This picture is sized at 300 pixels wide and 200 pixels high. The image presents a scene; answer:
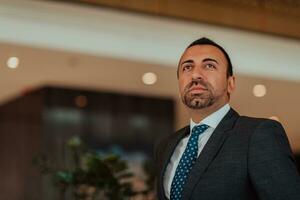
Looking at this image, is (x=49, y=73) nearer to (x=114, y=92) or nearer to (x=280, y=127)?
(x=114, y=92)

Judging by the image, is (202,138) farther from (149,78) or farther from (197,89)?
(149,78)

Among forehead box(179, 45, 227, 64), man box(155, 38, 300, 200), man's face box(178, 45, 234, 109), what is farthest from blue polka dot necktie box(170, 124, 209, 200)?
forehead box(179, 45, 227, 64)

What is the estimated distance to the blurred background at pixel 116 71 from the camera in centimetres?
506

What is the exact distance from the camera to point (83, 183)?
3699 millimetres

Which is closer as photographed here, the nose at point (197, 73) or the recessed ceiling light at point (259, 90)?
the nose at point (197, 73)

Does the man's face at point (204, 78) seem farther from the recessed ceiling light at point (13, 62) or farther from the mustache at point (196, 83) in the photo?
the recessed ceiling light at point (13, 62)

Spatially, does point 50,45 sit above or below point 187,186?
above

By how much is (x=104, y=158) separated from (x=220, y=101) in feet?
5.90

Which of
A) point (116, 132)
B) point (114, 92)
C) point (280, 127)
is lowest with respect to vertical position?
point (280, 127)

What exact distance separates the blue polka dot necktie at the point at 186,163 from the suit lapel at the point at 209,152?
0.06m

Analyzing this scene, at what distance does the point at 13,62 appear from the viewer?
275 inches

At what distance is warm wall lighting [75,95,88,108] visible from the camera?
830 cm

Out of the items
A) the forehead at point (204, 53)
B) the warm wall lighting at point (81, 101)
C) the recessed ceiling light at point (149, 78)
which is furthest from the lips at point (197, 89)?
the warm wall lighting at point (81, 101)

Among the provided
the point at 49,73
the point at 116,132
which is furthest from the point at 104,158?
the point at 116,132
